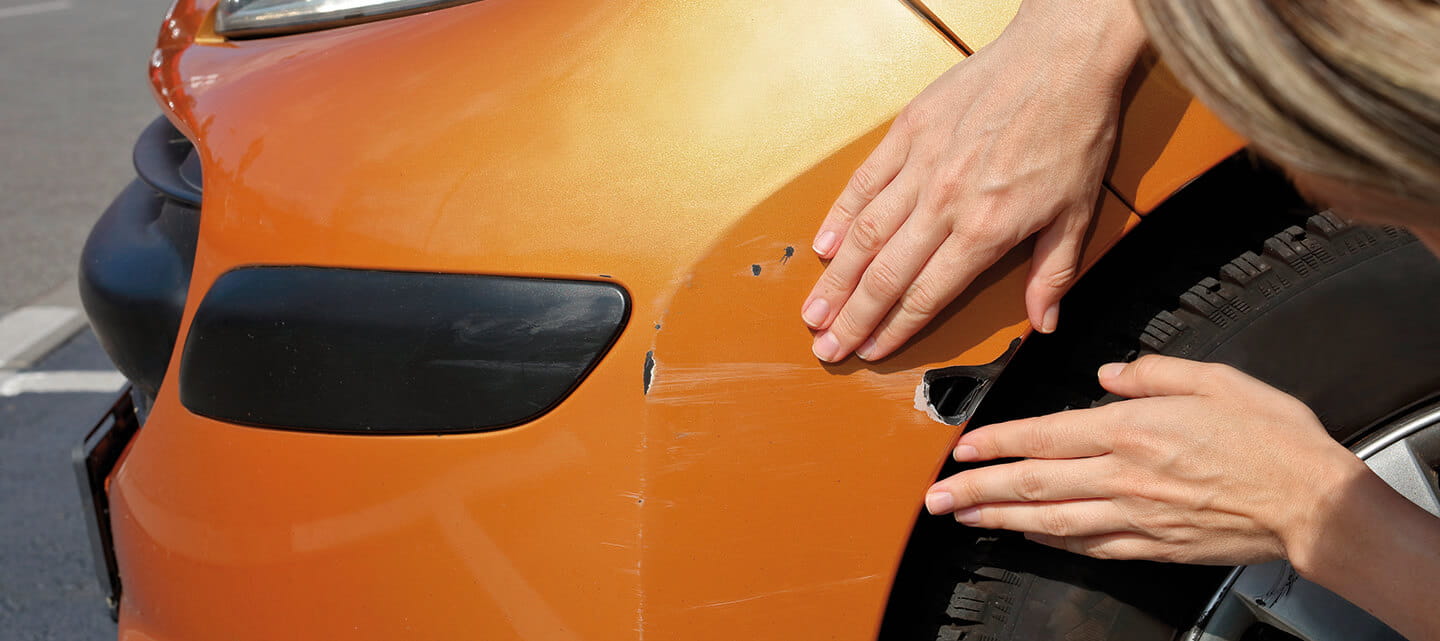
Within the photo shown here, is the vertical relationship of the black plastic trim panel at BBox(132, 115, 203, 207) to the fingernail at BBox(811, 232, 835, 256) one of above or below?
below

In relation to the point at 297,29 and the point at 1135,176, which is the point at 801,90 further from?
the point at 297,29

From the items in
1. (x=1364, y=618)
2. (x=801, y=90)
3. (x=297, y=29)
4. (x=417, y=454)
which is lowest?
(x=1364, y=618)

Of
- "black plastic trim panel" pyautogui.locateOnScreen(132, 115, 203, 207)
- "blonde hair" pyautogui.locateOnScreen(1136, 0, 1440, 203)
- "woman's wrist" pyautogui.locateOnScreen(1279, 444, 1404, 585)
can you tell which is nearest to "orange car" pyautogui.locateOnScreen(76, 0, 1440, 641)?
"woman's wrist" pyautogui.locateOnScreen(1279, 444, 1404, 585)

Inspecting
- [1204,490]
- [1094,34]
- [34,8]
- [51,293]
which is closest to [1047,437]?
[1204,490]

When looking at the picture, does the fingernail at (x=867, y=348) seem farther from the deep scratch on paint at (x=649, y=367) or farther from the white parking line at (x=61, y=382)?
the white parking line at (x=61, y=382)

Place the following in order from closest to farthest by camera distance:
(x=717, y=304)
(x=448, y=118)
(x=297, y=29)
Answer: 1. (x=717, y=304)
2. (x=448, y=118)
3. (x=297, y=29)

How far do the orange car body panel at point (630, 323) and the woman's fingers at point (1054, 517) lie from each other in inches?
2.9

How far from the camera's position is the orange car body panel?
1122 millimetres

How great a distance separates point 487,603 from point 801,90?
25.5 inches

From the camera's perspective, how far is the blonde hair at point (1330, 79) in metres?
0.65

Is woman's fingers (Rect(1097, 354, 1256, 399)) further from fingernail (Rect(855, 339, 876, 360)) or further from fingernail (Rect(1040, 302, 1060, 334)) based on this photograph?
fingernail (Rect(855, 339, 876, 360))

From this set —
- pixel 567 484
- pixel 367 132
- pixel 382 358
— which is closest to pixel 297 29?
pixel 367 132

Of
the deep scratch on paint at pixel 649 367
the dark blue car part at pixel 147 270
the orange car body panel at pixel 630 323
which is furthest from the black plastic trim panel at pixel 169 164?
the deep scratch on paint at pixel 649 367

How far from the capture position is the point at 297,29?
4.96 feet
